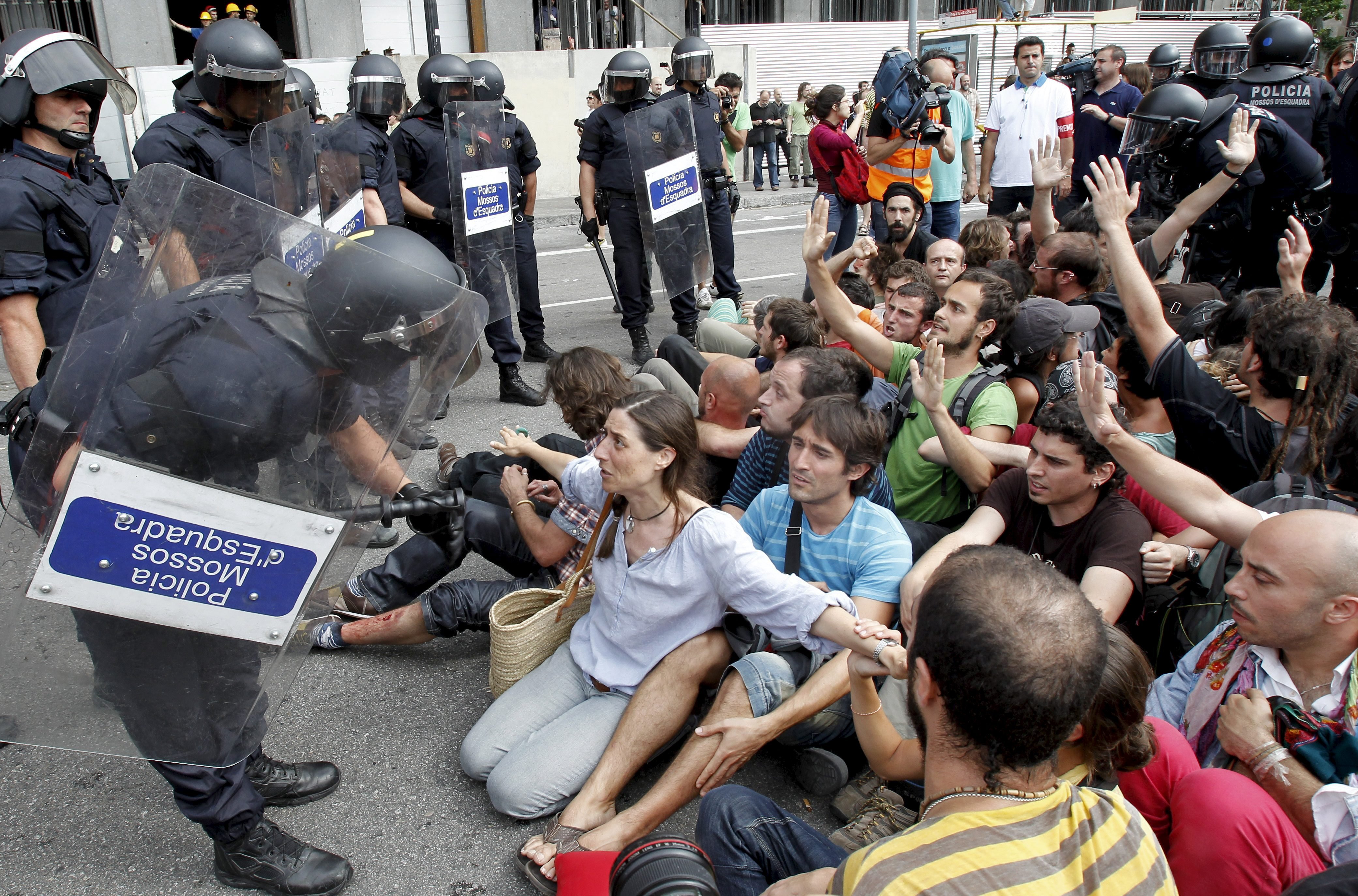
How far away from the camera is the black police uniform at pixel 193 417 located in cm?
177

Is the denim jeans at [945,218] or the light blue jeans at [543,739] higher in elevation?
the denim jeans at [945,218]

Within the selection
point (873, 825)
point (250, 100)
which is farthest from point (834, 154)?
point (873, 825)

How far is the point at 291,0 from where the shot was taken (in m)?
16.2

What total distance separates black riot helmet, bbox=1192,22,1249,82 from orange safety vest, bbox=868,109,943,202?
1590 millimetres

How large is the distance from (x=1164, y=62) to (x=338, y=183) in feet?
23.3

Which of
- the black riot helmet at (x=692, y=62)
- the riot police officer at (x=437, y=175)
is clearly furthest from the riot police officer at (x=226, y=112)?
the black riot helmet at (x=692, y=62)

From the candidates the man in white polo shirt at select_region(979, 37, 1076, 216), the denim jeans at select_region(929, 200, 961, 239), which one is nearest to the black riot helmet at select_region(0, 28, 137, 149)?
the denim jeans at select_region(929, 200, 961, 239)

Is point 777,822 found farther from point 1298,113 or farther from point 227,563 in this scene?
point 1298,113

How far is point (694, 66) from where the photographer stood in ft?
20.3

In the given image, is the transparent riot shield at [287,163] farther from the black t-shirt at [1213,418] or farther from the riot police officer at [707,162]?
the black t-shirt at [1213,418]

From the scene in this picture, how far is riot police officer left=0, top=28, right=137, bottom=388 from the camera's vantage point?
8.94 ft

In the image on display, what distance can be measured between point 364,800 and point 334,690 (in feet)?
1.94

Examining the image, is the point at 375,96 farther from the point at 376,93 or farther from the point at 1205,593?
the point at 1205,593

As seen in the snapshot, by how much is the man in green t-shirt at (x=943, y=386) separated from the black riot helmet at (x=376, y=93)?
2.84 m
